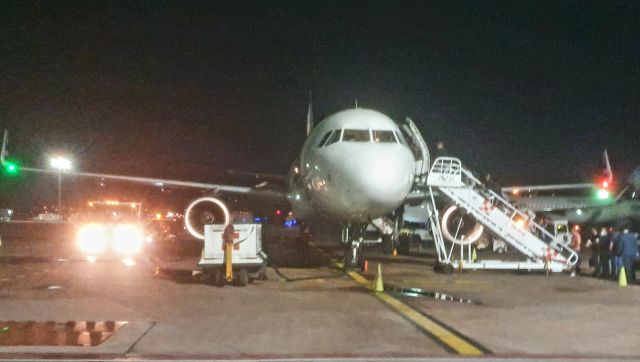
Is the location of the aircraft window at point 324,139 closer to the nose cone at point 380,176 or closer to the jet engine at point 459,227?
the nose cone at point 380,176

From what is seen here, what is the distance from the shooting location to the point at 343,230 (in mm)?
22797

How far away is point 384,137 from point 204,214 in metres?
9.26

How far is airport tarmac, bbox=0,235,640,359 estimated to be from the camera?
9477mm

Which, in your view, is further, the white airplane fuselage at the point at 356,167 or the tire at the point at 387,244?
the tire at the point at 387,244

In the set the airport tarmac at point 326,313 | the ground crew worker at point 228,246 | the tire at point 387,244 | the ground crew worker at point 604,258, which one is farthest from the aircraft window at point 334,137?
the tire at point 387,244

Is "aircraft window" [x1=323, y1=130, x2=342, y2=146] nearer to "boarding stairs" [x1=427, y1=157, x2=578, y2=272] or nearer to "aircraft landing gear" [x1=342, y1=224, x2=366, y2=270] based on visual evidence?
"aircraft landing gear" [x1=342, y1=224, x2=366, y2=270]

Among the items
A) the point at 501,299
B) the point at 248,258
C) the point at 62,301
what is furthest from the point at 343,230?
the point at 62,301

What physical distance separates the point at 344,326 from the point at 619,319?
15.2ft

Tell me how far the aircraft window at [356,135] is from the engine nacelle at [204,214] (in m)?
8.00

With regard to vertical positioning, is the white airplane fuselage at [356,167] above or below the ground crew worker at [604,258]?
above

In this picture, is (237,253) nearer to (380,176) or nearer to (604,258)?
(380,176)

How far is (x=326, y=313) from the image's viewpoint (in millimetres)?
12391

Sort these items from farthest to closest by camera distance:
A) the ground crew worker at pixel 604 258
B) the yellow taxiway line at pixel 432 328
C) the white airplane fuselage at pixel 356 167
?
1. the ground crew worker at pixel 604 258
2. the white airplane fuselage at pixel 356 167
3. the yellow taxiway line at pixel 432 328

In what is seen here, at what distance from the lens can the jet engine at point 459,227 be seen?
23319 millimetres
